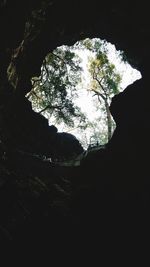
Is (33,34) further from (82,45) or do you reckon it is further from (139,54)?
(82,45)

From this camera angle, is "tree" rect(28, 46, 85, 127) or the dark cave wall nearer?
the dark cave wall

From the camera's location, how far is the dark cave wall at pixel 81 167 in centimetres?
593

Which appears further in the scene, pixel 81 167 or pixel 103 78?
pixel 103 78

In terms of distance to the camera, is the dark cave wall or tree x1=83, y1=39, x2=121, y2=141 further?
tree x1=83, y1=39, x2=121, y2=141

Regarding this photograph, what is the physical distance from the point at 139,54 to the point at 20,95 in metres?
6.31

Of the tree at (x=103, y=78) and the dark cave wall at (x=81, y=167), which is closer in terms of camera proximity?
the dark cave wall at (x=81, y=167)

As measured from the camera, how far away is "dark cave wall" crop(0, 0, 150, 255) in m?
5.93

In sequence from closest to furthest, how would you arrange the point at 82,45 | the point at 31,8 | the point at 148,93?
the point at 148,93, the point at 31,8, the point at 82,45

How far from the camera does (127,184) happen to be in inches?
236

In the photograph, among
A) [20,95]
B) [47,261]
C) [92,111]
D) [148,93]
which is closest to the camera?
[47,261]

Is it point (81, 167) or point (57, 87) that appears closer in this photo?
point (81, 167)

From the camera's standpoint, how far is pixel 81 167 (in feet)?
26.1

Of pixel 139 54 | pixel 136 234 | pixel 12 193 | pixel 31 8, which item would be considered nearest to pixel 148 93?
pixel 136 234

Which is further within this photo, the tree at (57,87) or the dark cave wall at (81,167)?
the tree at (57,87)
